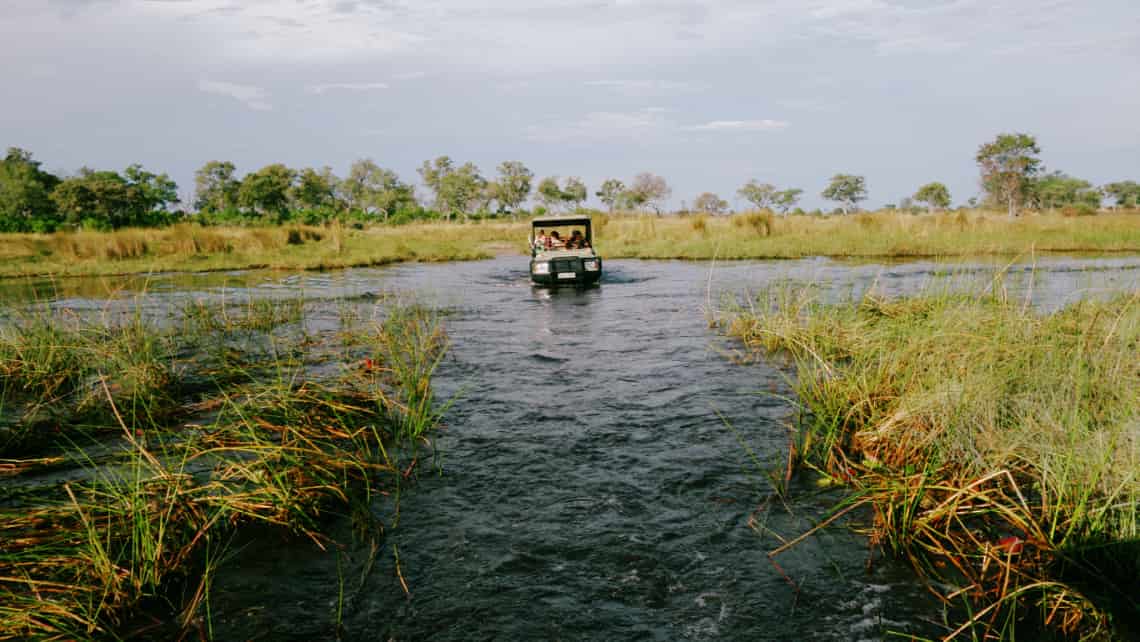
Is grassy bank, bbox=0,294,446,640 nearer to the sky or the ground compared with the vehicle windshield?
nearer to the ground

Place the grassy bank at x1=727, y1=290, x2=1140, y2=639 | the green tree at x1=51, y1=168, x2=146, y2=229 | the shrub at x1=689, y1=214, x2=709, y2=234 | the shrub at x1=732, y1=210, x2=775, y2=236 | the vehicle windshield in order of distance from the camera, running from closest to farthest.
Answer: the grassy bank at x1=727, y1=290, x2=1140, y2=639 → the vehicle windshield → the shrub at x1=732, y1=210, x2=775, y2=236 → the shrub at x1=689, y1=214, x2=709, y2=234 → the green tree at x1=51, y1=168, x2=146, y2=229

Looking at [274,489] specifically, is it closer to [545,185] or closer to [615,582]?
[615,582]

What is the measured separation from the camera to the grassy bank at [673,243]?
2662 centimetres

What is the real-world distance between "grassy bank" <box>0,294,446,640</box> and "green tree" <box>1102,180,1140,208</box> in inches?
4610

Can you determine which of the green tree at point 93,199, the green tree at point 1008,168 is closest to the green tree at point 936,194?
the green tree at point 1008,168

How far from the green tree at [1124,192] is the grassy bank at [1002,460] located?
375 feet

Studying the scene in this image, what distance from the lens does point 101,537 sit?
12.1ft

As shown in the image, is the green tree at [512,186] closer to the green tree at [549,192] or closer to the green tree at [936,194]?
the green tree at [549,192]

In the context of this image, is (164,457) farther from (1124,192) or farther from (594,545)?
(1124,192)

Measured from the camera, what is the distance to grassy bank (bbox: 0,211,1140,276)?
87.4ft

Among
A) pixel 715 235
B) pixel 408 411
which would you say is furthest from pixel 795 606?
pixel 715 235

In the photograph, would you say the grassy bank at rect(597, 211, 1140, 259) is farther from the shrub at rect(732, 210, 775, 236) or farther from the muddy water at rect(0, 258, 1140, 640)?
the muddy water at rect(0, 258, 1140, 640)

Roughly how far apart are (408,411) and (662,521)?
2.83m

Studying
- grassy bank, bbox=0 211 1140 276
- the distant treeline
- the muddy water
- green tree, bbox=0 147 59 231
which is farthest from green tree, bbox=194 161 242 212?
the muddy water
